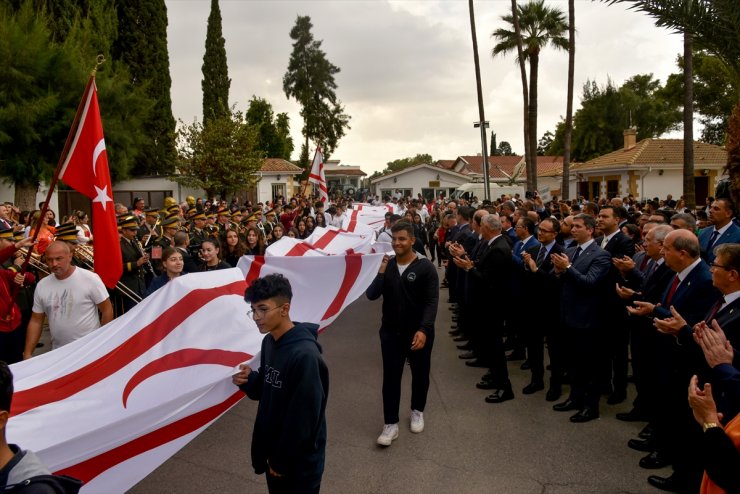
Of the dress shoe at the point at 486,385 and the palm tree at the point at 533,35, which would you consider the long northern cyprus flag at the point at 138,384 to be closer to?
the dress shoe at the point at 486,385

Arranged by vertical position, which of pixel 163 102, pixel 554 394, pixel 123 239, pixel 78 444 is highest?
pixel 163 102

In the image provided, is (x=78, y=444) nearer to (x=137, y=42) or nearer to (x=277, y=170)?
(x=137, y=42)

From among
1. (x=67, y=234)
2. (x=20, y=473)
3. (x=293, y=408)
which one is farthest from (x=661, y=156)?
(x=20, y=473)

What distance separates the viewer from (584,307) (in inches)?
227

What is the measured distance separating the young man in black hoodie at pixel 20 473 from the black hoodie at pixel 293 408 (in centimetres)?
108

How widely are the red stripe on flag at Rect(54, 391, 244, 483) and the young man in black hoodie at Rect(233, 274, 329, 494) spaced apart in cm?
99

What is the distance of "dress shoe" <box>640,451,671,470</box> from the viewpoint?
4.73 meters

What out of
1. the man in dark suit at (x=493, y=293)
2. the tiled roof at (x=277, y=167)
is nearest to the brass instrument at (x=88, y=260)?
the man in dark suit at (x=493, y=293)

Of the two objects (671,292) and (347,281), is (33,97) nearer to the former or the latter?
(347,281)

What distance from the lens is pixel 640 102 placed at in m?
57.8

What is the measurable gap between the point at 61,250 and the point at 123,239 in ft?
11.2

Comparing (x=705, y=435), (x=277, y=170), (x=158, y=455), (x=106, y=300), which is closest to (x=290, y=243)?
(x=106, y=300)

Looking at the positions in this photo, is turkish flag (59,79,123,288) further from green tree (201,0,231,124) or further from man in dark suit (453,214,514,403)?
green tree (201,0,231,124)

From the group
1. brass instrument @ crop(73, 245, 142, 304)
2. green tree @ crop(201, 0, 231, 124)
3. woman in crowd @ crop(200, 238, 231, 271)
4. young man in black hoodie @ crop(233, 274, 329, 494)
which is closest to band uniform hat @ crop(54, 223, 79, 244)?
brass instrument @ crop(73, 245, 142, 304)
